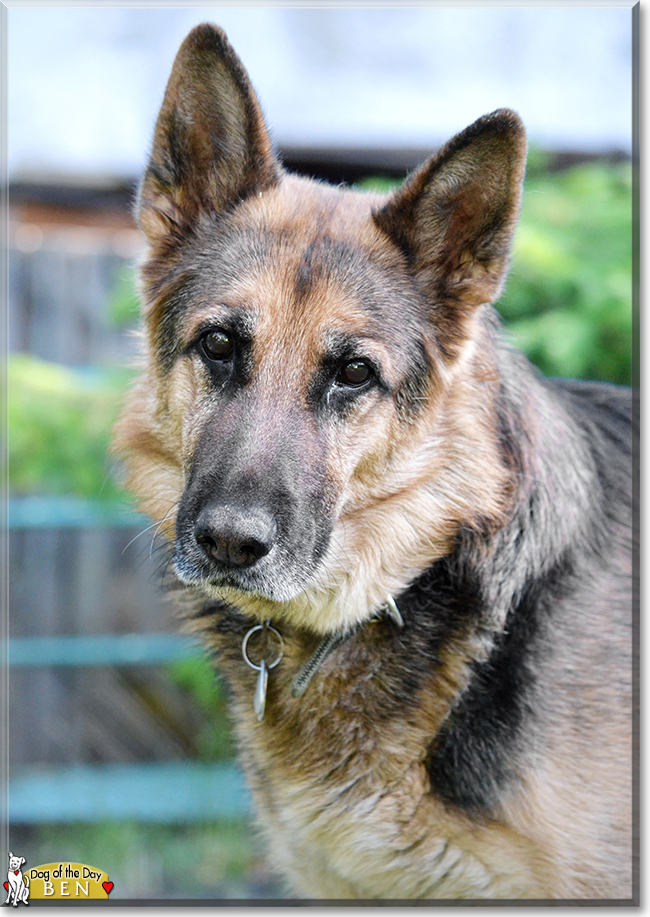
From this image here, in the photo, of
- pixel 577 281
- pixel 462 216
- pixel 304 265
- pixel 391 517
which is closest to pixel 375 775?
pixel 391 517

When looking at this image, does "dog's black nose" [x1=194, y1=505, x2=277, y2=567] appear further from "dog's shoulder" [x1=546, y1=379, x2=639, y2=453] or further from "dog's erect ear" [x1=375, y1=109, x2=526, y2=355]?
"dog's shoulder" [x1=546, y1=379, x2=639, y2=453]

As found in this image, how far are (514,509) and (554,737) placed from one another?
26.4 inches

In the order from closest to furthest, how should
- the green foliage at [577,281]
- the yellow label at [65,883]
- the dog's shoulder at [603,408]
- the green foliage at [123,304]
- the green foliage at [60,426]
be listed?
the yellow label at [65,883]
the dog's shoulder at [603,408]
the green foliage at [577,281]
the green foliage at [60,426]
the green foliage at [123,304]

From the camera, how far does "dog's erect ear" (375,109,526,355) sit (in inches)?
85.7

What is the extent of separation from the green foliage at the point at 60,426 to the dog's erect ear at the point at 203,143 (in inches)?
74.5

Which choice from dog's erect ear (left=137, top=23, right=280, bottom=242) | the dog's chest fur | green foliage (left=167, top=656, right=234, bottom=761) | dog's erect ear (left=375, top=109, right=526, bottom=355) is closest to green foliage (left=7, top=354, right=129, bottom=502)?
green foliage (left=167, top=656, right=234, bottom=761)

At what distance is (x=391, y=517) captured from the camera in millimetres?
2502

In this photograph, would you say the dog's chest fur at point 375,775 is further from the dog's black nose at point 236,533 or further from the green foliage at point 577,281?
the green foliage at point 577,281

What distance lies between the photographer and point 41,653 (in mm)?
5027

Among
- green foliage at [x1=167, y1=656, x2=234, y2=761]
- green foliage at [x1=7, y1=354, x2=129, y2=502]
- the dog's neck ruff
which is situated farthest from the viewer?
green foliage at [x1=167, y1=656, x2=234, y2=761]

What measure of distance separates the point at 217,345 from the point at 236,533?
61 centimetres

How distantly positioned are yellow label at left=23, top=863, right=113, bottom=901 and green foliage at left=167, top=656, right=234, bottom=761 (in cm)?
191

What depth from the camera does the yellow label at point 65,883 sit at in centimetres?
259

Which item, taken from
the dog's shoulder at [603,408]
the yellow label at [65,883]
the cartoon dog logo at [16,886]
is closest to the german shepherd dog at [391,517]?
the dog's shoulder at [603,408]
